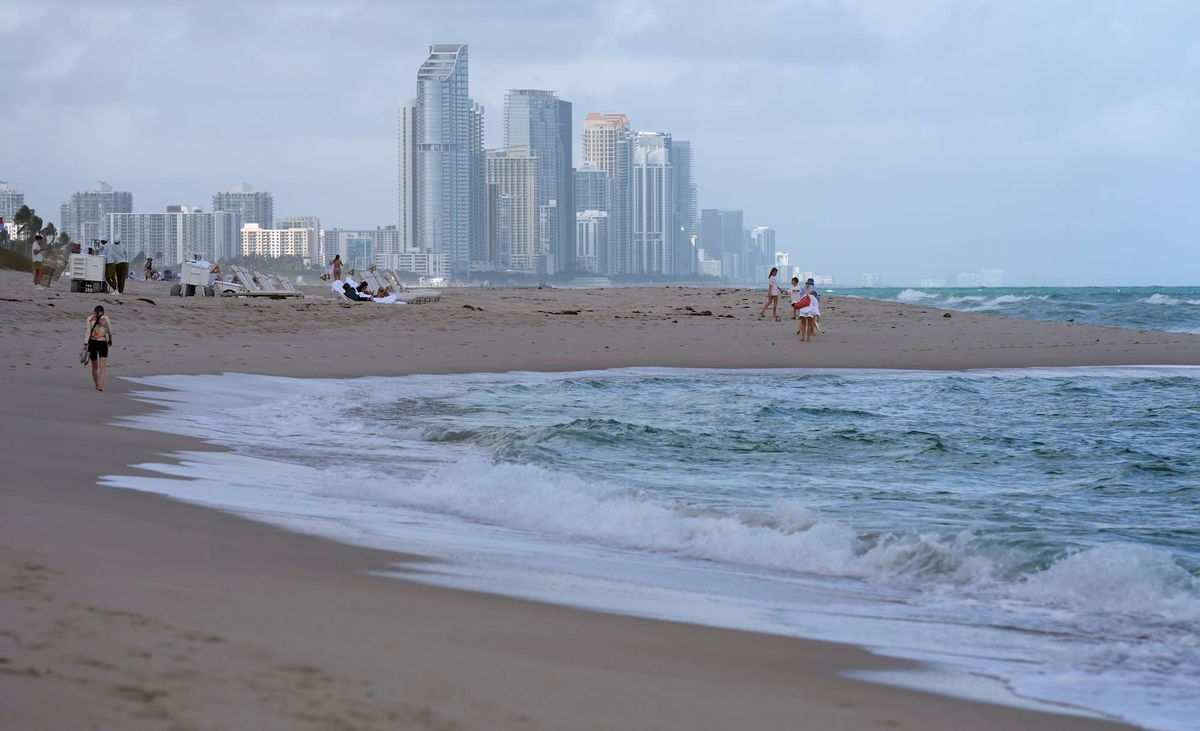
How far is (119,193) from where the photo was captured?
15650 cm

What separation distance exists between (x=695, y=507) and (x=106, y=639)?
4493mm

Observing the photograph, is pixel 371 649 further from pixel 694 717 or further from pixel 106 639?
pixel 694 717

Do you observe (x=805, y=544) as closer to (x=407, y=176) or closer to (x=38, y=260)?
(x=38, y=260)

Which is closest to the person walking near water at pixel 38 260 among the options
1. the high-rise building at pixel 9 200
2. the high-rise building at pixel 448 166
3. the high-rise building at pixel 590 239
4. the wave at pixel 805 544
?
the wave at pixel 805 544

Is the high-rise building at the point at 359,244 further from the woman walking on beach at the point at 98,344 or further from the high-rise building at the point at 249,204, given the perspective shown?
the woman walking on beach at the point at 98,344

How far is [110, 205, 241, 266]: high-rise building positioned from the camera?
470 ft

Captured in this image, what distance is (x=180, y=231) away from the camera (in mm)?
144375

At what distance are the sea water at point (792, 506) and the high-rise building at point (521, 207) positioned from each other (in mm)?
170152

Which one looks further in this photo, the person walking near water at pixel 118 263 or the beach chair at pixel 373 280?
the beach chair at pixel 373 280

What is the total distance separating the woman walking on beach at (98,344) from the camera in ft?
39.4

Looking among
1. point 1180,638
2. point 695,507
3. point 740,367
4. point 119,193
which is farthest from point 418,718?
point 119,193

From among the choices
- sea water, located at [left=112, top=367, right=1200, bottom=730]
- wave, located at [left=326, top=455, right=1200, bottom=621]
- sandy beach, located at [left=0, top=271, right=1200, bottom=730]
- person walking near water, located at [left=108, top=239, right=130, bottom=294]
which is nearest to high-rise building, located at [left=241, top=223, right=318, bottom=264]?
person walking near water, located at [left=108, top=239, right=130, bottom=294]

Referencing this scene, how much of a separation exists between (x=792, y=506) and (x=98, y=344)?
8.08 metres

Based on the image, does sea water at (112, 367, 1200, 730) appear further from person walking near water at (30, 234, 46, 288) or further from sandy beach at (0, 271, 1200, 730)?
person walking near water at (30, 234, 46, 288)
